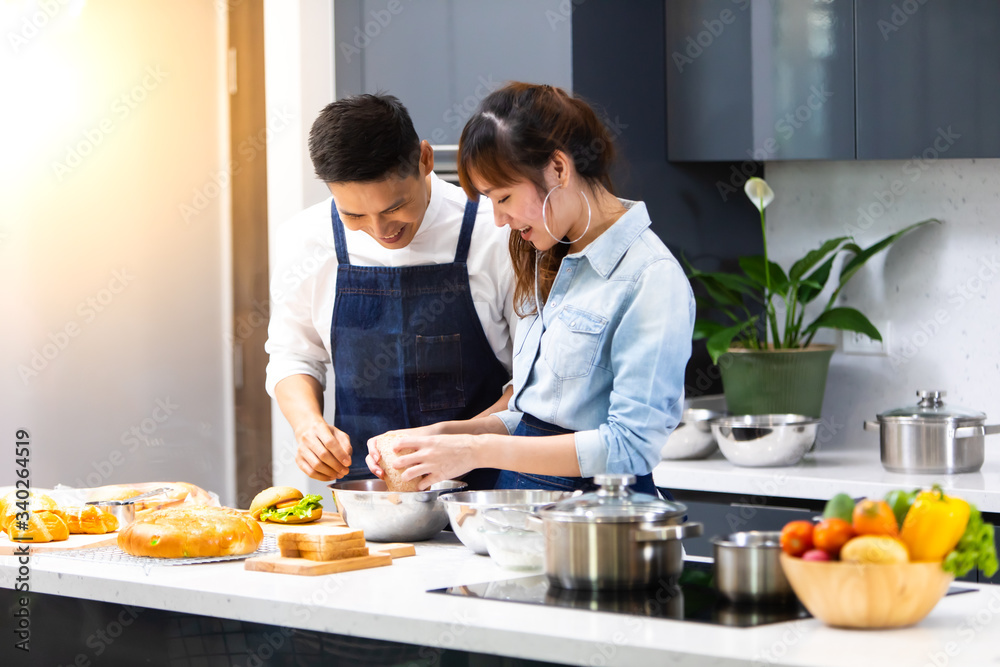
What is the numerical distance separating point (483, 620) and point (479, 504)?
35 centimetres

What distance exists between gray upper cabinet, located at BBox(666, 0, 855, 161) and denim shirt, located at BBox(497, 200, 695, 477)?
125 cm

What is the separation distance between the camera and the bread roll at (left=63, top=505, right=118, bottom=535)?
1879 mm

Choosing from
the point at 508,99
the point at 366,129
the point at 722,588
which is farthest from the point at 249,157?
the point at 722,588

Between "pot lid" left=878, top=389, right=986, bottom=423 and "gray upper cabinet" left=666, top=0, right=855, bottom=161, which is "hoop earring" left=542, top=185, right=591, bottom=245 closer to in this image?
"pot lid" left=878, top=389, right=986, bottom=423

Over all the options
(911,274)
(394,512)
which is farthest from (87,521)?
(911,274)

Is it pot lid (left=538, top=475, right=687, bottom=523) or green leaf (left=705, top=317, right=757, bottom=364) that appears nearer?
pot lid (left=538, top=475, right=687, bottom=523)

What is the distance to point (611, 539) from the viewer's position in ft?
4.52

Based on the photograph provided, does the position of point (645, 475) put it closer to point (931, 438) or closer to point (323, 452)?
point (323, 452)

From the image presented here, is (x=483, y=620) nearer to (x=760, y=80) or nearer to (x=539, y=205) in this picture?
(x=539, y=205)

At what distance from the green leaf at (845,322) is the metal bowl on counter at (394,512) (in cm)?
145

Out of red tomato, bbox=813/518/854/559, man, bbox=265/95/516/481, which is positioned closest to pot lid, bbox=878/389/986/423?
man, bbox=265/95/516/481

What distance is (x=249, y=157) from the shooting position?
3174 mm

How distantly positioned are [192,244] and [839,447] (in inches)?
71.1

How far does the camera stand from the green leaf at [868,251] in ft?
9.59
